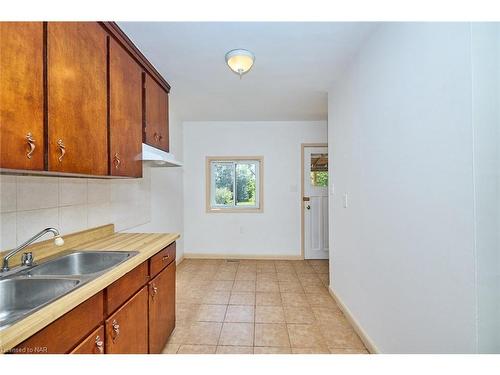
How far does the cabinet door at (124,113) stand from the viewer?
1571 millimetres

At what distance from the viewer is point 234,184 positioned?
4520 millimetres

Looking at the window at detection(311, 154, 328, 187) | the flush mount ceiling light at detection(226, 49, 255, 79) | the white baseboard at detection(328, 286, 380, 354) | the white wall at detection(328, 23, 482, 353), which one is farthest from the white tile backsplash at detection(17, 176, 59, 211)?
the window at detection(311, 154, 328, 187)

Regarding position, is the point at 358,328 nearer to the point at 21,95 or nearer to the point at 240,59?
the point at 240,59

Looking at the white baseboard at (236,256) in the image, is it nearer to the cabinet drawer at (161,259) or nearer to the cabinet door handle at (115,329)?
the cabinet drawer at (161,259)

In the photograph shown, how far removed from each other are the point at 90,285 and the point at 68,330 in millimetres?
162

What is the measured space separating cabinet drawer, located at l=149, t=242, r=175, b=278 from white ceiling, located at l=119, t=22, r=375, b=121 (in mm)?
1617

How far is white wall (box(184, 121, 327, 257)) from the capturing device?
437 centimetres

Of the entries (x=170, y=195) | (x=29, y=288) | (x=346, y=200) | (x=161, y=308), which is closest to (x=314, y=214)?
(x=346, y=200)

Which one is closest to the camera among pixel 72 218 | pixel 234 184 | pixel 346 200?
pixel 72 218

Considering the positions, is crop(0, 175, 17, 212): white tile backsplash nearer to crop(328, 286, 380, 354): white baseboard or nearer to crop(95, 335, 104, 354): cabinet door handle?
crop(95, 335, 104, 354): cabinet door handle

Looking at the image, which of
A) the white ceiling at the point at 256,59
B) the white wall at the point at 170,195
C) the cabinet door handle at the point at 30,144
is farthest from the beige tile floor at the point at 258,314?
the white ceiling at the point at 256,59
